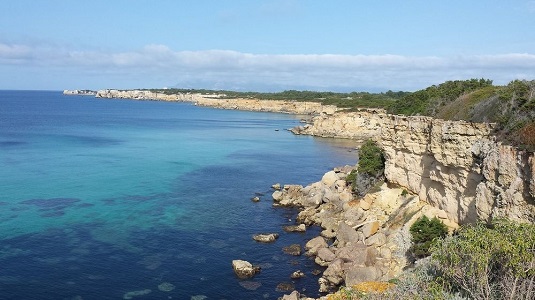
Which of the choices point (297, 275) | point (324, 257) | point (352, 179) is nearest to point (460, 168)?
point (324, 257)

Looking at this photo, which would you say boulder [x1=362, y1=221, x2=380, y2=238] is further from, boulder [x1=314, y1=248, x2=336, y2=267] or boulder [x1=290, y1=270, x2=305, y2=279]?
boulder [x1=290, y1=270, x2=305, y2=279]

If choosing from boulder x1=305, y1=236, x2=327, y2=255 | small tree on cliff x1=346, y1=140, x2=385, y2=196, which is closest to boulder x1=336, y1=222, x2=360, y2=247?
boulder x1=305, y1=236, x2=327, y2=255

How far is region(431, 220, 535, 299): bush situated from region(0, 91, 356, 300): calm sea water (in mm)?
12426

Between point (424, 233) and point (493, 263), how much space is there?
12.4 meters

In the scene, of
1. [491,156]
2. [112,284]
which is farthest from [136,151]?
[491,156]

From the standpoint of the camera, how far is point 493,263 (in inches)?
614

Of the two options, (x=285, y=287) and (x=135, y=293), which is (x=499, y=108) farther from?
(x=135, y=293)

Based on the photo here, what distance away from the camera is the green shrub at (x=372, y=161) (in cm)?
4134

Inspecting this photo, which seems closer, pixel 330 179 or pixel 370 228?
pixel 370 228

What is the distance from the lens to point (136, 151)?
3009 inches

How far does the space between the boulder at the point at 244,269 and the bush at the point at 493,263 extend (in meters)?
14.7

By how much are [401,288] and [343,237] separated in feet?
53.2

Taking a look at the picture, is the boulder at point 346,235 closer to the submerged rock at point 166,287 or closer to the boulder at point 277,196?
the submerged rock at point 166,287

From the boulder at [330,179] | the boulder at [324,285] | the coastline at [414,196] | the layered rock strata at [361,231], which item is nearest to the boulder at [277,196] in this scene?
the coastline at [414,196]
